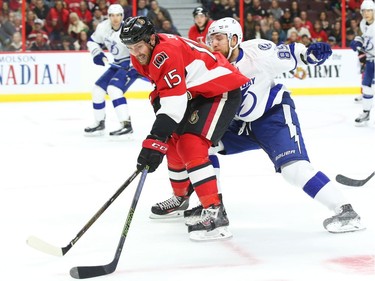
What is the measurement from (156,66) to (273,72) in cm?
70

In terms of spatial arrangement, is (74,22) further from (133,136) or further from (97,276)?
(97,276)

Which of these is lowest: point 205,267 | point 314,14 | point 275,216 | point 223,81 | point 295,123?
point 314,14

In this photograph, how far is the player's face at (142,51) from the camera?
3092 mm

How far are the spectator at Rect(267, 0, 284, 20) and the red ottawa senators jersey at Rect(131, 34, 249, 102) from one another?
7.28 metres

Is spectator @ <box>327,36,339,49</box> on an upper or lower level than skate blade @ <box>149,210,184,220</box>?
lower

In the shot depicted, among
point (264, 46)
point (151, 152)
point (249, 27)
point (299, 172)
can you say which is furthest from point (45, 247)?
point (249, 27)

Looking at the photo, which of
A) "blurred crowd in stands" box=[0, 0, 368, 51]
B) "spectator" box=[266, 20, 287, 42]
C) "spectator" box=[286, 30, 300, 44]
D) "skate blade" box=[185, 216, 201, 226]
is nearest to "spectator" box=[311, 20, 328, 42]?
"blurred crowd in stands" box=[0, 0, 368, 51]

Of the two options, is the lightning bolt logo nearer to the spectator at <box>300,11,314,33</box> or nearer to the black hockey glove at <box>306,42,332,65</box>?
the black hockey glove at <box>306,42,332,65</box>

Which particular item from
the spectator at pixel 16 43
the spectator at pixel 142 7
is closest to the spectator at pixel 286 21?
the spectator at pixel 142 7

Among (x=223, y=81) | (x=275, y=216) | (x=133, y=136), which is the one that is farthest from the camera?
(x=133, y=136)

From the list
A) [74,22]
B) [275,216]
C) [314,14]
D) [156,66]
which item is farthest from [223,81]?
[314,14]

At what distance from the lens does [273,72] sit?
139 inches

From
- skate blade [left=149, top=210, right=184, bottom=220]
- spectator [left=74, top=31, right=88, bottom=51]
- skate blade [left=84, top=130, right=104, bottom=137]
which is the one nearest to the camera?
skate blade [left=149, top=210, right=184, bottom=220]

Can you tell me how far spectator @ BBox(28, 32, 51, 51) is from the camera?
9469mm
